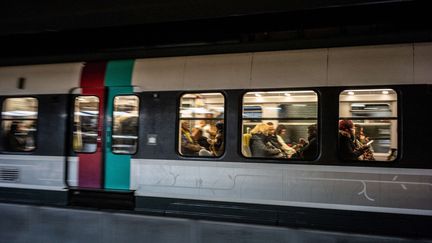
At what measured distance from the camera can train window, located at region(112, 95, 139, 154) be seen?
22.8ft

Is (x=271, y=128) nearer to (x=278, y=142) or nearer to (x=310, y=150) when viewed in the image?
(x=278, y=142)

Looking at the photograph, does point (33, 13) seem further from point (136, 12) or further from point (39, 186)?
point (39, 186)

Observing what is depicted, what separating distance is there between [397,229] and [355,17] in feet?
13.2

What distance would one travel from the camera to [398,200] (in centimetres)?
555

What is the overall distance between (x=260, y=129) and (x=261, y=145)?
23cm

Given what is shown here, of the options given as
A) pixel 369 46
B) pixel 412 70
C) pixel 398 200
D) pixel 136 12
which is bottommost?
pixel 398 200

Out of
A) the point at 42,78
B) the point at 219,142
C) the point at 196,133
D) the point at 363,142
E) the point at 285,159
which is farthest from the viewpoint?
the point at 42,78

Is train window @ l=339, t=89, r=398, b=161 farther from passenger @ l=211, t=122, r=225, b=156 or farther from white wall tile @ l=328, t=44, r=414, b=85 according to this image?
passenger @ l=211, t=122, r=225, b=156

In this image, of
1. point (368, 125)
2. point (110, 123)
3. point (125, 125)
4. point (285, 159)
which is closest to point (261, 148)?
point (285, 159)

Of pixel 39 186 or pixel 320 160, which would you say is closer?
pixel 320 160

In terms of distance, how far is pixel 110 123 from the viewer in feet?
23.1

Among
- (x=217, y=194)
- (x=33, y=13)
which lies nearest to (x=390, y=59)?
(x=217, y=194)

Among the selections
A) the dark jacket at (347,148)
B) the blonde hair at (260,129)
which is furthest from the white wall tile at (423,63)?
the blonde hair at (260,129)

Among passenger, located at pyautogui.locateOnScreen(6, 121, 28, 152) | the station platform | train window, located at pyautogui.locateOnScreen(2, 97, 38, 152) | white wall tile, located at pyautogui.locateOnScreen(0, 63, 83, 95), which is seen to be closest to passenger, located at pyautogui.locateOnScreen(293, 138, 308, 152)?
the station platform
